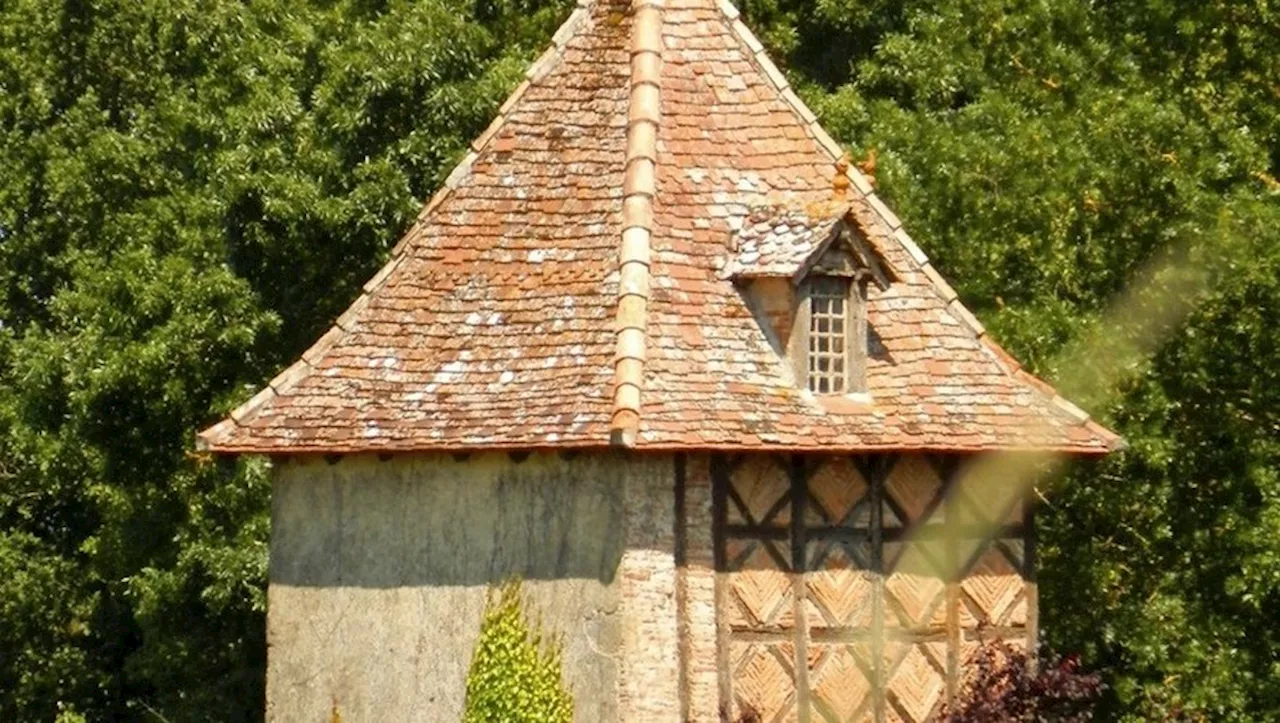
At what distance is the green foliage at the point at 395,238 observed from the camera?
2677cm

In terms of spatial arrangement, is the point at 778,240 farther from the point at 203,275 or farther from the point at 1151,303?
the point at 203,275

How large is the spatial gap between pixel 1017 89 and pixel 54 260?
39.8 ft

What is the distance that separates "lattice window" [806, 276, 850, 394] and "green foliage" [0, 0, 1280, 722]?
16.4 ft

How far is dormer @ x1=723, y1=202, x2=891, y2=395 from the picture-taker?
860 inches

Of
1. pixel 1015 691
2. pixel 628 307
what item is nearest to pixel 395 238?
pixel 628 307

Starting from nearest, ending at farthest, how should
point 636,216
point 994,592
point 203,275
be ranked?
point 636,216 < point 994,592 < point 203,275

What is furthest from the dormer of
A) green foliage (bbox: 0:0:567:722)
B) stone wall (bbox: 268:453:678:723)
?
green foliage (bbox: 0:0:567:722)

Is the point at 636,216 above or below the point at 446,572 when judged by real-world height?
above

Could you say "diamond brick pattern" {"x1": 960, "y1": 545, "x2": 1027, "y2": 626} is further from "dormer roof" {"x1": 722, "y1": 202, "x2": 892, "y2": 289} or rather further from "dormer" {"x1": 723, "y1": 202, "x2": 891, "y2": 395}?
"dormer roof" {"x1": 722, "y1": 202, "x2": 892, "y2": 289}

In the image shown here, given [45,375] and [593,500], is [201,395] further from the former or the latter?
[593,500]

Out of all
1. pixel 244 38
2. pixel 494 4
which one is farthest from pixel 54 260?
pixel 494 4

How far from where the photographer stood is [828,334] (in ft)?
72.5

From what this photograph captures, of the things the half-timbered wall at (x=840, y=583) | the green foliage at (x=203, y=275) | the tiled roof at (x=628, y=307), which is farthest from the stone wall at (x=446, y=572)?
the green foliage at (x=203, y=275)

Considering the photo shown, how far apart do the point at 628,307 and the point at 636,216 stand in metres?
0.99
